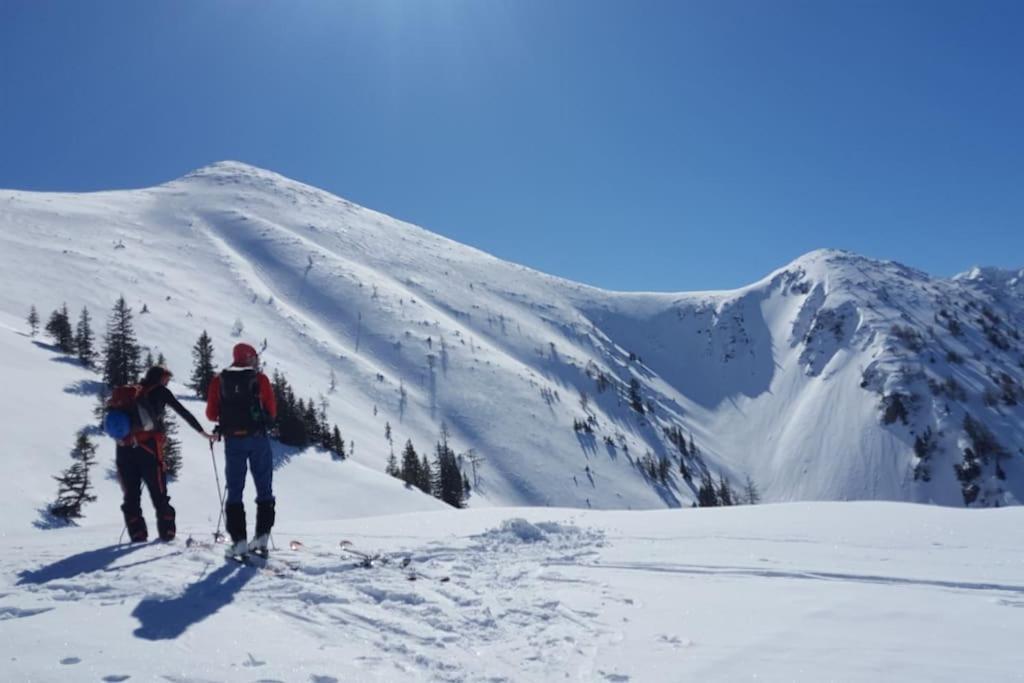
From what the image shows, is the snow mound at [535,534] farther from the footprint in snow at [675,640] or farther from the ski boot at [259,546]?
the footprint in snow at [675,640]

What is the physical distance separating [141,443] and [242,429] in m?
2.29

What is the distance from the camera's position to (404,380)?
12462 cm

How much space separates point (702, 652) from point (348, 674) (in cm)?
312

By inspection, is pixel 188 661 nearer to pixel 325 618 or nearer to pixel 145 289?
pixel 325 618

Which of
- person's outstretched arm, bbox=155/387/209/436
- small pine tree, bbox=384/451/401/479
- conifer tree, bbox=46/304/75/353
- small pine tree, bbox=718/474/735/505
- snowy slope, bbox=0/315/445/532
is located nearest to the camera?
person's outstretched arm, bbox=155/387/209/436

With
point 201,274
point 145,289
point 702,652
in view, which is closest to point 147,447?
point 702,652

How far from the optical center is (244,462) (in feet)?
28.4

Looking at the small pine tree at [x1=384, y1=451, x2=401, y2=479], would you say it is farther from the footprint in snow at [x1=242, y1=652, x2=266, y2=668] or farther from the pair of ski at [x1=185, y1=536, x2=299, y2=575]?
the footprint in snow at [x1=242, y1=652, x2=266, y2=668]

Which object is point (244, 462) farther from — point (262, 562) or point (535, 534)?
point (535, 534)

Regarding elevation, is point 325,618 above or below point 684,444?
above

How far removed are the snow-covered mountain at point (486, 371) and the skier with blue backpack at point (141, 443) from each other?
60.9 m

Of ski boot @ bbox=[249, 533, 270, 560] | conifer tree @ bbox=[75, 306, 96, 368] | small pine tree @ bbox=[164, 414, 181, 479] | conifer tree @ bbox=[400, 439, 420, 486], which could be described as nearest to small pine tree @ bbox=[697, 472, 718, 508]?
conifer tree @ bbox=[400, 439, 420, 486]

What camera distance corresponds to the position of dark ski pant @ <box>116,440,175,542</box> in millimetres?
9141

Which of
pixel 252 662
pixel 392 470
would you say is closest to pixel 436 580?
pixel 252 662
